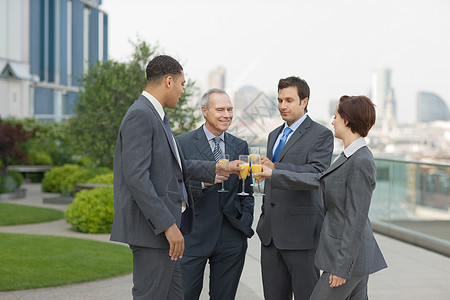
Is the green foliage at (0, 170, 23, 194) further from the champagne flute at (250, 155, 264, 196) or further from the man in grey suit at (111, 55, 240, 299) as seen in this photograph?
the man in grey suit at (111, 55, 240, 299)

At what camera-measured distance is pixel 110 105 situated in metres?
13.8

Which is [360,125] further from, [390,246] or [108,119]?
[108,119]

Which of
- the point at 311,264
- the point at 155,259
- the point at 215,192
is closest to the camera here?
the point at 155,259

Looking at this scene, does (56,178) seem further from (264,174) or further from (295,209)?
(264,174)

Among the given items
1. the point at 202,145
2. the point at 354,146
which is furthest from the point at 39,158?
the point at 354,146

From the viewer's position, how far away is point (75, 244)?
893cm

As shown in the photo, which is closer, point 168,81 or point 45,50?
point 168,81

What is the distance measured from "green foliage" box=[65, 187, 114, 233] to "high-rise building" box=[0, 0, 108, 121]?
20473mm

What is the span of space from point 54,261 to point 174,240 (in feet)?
16.1

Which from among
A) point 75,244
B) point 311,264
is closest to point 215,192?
point 311,264

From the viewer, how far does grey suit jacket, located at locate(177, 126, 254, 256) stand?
13.6 feet

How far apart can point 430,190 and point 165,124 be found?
724 centimetres

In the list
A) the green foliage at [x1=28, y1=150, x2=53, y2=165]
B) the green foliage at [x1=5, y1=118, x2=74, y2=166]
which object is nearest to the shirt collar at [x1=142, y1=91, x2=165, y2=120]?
the green foliage at [x1=5, y1=118, x2=74, y2=166]

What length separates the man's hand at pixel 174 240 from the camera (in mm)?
3113
